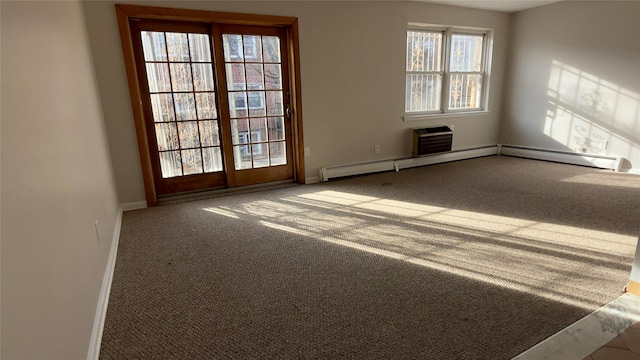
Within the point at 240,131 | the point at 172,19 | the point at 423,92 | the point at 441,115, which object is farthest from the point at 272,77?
the point at 441,115

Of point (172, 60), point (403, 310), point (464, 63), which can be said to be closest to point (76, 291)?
point (403, 310)

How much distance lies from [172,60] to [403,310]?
3.44m

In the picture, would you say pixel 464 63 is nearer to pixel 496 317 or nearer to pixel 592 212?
pixel 592 212

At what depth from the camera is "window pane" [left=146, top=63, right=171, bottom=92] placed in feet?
11.7

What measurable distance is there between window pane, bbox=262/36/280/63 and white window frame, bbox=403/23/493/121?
1981mm

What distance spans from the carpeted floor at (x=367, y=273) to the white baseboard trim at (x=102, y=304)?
0.13 feet

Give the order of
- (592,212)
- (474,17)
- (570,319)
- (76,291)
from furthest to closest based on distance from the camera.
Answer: (474,17), (592,212), (570,319), (76,291)

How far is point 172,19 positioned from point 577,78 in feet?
18.6

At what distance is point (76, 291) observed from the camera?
1.46m

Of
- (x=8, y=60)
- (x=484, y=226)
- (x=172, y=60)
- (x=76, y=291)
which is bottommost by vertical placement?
(x=484, y=226)

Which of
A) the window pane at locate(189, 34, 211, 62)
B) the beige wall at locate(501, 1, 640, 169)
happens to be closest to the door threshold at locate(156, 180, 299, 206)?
the window pane at locate(189, 34, 211, 62)

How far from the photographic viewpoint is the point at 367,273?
222 cm

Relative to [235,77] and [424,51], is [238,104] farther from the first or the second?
[424,51]

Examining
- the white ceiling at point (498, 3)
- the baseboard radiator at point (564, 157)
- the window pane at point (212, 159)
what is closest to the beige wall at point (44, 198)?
the window pane at point (212, 159)
